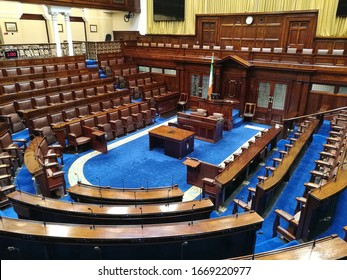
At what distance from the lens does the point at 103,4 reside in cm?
1061

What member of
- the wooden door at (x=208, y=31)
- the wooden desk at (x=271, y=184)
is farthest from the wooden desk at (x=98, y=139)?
the wooden door at (x=208, y=31)

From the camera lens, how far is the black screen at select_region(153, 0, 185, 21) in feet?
37.1

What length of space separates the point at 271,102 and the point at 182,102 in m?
2.95

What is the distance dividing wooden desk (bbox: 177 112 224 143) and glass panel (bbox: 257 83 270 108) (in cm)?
214

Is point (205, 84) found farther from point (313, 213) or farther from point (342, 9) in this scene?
point (313, 213)

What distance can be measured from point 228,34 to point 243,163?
6966 mm

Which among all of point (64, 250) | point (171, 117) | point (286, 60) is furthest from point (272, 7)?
point (64, 250)

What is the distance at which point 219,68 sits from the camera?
8.68 m

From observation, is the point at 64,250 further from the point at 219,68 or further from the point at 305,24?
the point at 305,24

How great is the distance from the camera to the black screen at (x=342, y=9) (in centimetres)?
805

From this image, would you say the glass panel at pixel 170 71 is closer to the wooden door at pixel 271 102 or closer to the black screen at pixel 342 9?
the wooden door at pixel 271 102

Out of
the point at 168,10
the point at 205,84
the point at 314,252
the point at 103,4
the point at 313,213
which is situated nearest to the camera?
the point at 314,252

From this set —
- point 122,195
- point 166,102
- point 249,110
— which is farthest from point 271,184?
point 166,102

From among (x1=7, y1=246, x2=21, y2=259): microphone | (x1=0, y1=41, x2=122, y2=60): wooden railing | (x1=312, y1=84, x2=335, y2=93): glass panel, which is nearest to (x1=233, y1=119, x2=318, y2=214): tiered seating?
(x1=7, y1=246, x2=21, y2=259): microphone
